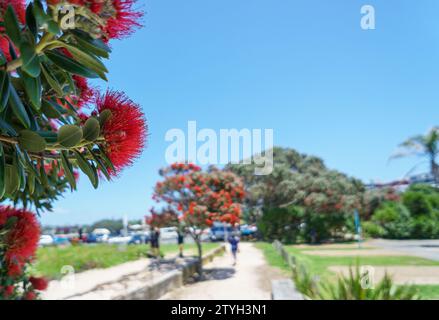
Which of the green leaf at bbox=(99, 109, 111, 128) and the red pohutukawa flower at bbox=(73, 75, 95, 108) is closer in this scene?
the green leaf at bbox=(99, 109, 111, 128)

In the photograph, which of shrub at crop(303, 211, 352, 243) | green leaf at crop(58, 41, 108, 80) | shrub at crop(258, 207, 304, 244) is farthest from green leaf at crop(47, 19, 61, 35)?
shrub at crop(303, 211, 352, 243)

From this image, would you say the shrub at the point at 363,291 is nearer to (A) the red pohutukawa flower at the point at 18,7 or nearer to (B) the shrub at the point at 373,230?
(A) the red pohutukawa flower at the point at 18,7

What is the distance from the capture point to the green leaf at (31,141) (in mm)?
887

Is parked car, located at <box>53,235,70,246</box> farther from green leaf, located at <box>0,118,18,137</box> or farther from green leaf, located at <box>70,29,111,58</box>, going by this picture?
green leaf, located at <box>70,29,111,58</box>

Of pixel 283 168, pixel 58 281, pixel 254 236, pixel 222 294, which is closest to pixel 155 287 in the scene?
pixel 222 294

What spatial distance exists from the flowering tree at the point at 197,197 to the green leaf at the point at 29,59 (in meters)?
9.06

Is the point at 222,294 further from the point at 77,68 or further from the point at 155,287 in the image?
the point at 77,68

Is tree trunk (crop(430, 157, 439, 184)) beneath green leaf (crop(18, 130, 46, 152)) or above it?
above

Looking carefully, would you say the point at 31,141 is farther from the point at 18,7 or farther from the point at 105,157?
the point at 18,7

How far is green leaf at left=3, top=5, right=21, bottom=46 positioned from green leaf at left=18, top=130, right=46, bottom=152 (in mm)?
225

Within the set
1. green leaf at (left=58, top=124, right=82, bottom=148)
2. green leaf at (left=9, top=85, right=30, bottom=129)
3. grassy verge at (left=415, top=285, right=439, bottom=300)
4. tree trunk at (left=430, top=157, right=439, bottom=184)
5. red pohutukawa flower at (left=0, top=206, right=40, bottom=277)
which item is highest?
tree trunk at (left=430, top=157, right=439, bottom=184)

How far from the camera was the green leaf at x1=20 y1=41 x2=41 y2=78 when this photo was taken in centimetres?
76

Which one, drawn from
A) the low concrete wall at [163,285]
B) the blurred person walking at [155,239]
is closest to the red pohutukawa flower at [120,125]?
the low concrete wall at [163,285]

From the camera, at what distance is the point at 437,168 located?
62.3 ft
